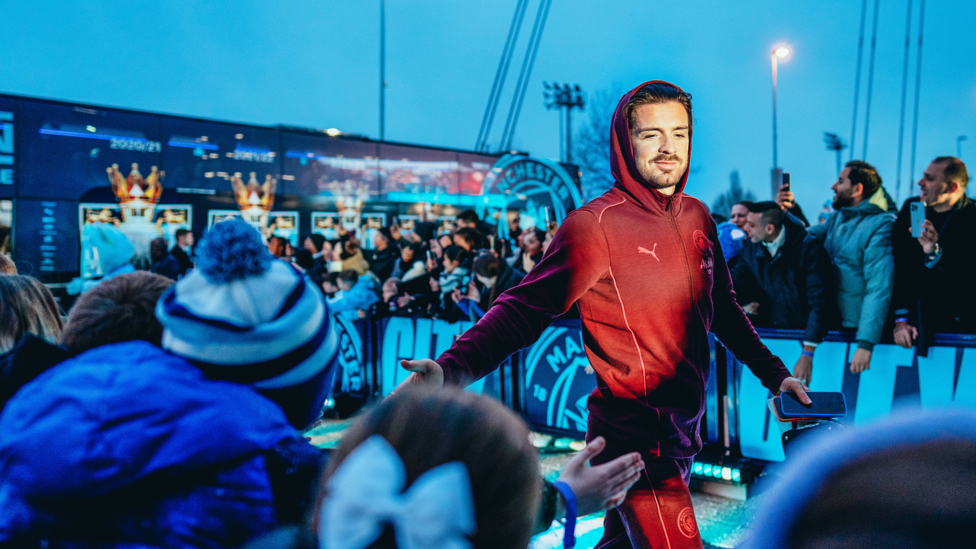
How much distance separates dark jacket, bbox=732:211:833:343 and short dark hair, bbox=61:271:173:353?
14.7ft

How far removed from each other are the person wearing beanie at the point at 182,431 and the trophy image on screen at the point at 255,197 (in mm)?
14166

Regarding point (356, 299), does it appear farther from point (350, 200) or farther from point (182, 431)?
point (350, 200)

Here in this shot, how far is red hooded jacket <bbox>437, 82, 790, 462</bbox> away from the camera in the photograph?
7.37 ft

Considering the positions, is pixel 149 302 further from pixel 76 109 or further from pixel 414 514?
pixel 76 109

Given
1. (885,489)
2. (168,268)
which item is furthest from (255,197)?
(885,489)

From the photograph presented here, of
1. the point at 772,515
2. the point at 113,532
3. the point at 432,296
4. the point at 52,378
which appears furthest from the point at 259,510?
the point at 432,296

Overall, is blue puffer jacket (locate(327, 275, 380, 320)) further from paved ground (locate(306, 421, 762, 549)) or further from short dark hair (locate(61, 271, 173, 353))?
short dark hair (locate(61, 271, 173, 353))

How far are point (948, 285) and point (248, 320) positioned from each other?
475 centimetres

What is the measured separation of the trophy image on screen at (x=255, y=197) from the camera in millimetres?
14836

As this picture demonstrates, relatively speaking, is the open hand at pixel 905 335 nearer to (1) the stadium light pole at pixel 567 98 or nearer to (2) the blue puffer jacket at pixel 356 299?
(2) the blue puffer jacket at pixel 356 299

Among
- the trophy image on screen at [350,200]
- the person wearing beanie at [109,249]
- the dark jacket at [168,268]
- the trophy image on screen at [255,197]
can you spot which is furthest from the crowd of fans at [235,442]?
the trophy image on screen at [350,200]

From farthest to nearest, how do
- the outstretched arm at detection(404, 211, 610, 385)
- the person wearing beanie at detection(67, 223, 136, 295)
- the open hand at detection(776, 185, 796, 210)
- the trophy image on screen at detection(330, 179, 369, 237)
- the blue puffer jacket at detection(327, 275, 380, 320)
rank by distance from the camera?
the trophy image on screen at detection(330, 179, 369, 237)
the blue puffer jacket at detection(327, 275, 380, 320)
the person wearing beanie at detection(67, 223, 136, 295)
the open hand at detection(776, 185, 796, 210)
the outstretched arm at detection(404, 211, 610, 385)

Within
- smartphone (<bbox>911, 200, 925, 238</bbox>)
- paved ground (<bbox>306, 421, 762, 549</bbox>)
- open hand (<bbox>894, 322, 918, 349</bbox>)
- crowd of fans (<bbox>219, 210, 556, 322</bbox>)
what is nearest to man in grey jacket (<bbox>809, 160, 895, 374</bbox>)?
open hand (<bbox>894, 322, 918, 349</bbox>)

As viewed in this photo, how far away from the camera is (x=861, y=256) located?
4.84 m
